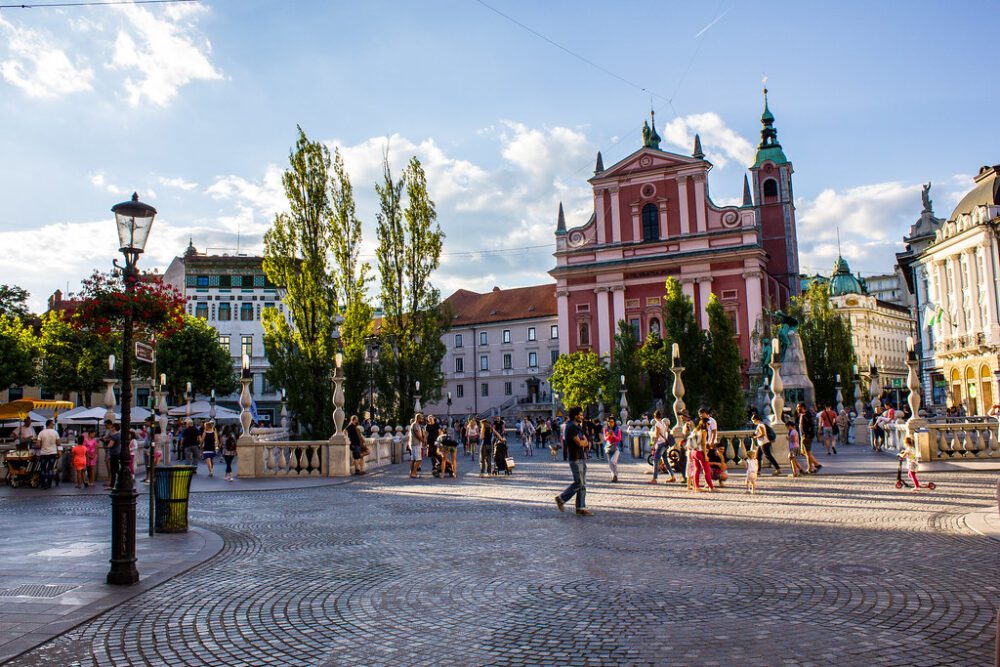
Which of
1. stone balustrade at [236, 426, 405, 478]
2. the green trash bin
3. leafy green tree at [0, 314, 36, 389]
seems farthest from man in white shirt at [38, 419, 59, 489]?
leafy green tree at [0, 314, 36, 389]

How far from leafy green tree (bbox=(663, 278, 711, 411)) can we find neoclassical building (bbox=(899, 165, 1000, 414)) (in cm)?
3727

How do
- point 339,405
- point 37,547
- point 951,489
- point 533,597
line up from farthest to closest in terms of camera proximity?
1. point 339,405
2. point 951,489
3. point 37,547
4. point 533,597

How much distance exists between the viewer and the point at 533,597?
675 centimetres

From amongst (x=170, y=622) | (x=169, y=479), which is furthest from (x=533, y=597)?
(x=169, y=479)

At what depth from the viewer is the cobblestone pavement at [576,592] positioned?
525 cm

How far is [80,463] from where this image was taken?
1914 centimetres

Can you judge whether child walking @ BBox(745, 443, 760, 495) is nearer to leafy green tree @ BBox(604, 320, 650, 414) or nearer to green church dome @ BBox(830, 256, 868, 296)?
leafy green tree @ BBox(604, 320, 650, 414)

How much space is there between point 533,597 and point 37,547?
700cm

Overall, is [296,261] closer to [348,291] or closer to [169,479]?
[348,291]

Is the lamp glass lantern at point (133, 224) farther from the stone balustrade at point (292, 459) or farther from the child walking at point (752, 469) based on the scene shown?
the stone balustrade at point (292, 459)

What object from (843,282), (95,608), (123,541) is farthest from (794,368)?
(843,282)

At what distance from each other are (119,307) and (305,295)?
1824cm

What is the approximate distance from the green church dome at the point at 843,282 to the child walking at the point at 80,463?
4149 inches

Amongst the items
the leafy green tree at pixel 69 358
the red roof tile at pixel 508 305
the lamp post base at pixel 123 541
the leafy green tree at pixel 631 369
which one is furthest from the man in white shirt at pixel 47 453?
the red roof tile at pixel 508 305
